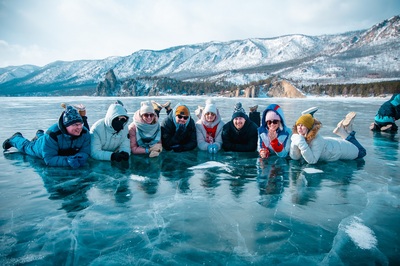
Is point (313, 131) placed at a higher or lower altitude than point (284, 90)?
lower

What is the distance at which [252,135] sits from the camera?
677 centimetres

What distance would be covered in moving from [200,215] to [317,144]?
344 centimetres

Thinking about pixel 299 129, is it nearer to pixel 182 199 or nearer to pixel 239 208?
pixel 239 208

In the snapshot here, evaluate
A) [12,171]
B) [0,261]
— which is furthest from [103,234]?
[12,171]

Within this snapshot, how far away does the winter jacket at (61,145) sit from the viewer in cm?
505

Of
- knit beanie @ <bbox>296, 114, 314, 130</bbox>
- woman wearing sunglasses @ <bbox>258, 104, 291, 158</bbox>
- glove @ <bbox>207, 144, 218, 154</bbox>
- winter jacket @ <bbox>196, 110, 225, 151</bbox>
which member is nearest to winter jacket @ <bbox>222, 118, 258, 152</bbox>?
winter jacket @ <bbox>196, 110, 225, 151</bbox>

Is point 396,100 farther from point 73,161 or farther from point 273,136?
point 73,161

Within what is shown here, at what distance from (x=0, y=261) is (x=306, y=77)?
505ft

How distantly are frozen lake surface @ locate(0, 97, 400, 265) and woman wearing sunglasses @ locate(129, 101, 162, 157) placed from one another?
2.26ft

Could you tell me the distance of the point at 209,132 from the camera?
711 centimetres

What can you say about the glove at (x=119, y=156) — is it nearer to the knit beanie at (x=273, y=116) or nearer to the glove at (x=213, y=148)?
the glove at (x=213, y=148)

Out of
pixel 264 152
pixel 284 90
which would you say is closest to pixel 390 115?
pixel 264 152

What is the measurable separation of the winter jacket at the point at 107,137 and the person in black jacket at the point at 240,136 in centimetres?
263

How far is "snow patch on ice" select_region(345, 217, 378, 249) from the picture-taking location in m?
2.79
